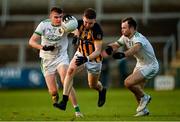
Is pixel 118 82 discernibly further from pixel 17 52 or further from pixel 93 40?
pixel 93 40

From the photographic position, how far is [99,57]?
16.9m

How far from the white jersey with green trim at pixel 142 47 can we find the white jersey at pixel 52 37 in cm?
139

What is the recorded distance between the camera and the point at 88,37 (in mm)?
16453

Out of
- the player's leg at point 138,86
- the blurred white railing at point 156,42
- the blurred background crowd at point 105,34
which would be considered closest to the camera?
the player's leg at point 138,86

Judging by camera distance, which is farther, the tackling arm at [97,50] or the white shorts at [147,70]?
the white shorts at [147,70]

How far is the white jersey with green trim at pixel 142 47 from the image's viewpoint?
16469 mm

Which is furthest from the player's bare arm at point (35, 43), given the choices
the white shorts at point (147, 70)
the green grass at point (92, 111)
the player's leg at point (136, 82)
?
the white shorts at point (147, 70)

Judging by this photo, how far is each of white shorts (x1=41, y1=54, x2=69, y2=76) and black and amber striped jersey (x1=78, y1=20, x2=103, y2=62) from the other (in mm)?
647

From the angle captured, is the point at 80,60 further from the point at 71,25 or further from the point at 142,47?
the point at 142,47

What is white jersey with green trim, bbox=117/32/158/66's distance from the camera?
16.5 meters

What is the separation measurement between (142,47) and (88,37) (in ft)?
4.15

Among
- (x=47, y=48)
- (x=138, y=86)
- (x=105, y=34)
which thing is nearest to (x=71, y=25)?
(x=47, y=48)

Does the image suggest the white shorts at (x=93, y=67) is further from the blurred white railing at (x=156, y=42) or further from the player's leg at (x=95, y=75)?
the blurred white railing at (x=156, y=42)

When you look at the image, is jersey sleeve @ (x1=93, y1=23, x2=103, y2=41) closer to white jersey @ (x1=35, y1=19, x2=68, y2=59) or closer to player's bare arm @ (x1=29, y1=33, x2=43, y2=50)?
white jersey @ (x1=35, y1=19, x2=68, y2=59)
